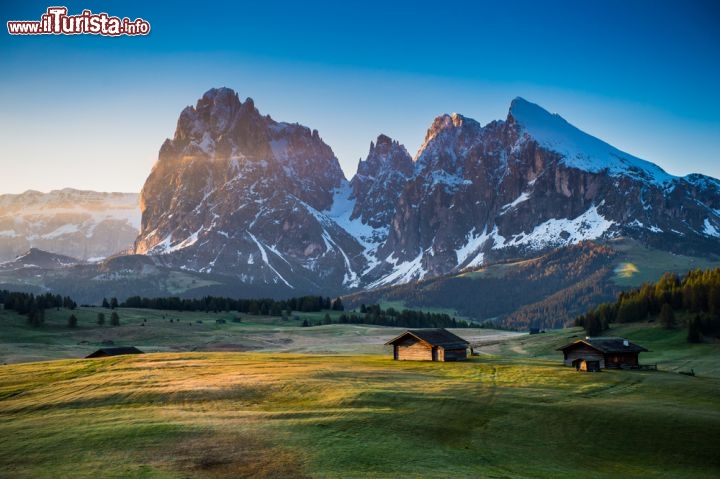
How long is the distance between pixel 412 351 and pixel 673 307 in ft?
240

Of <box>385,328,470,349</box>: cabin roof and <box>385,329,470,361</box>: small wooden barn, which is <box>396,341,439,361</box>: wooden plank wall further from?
<box>385,328,470,349</box>: cabin roof

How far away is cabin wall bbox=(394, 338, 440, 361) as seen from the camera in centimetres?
10162

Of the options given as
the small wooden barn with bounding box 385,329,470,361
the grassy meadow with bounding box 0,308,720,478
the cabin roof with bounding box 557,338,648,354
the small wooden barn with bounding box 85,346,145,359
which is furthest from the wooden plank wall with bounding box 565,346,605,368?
the small wooden barn with bounding box 85,346,145,359

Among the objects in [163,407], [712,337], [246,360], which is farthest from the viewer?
[712,337]

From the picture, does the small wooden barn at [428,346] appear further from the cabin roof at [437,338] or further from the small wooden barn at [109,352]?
the small wooden barn at [109,352]

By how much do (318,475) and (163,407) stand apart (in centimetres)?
2167

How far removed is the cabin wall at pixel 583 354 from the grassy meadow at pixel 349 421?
7.74m

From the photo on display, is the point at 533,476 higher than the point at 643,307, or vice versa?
the point at 643,307

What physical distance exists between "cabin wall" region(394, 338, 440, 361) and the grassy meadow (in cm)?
1004

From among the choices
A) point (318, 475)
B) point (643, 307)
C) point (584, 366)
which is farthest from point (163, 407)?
point (643, 307)

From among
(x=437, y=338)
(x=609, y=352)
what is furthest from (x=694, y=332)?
(x=437, y=338)

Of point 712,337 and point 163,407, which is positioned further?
point 712,337

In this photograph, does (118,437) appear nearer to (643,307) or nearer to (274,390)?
(274,390)

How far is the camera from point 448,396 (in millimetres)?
64875
